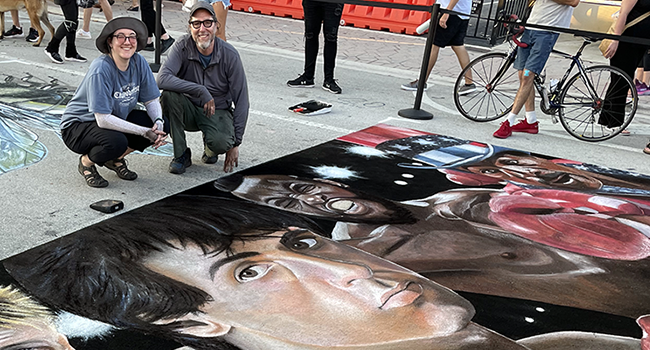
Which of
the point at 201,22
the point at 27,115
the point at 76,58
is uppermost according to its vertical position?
the point at 201,22

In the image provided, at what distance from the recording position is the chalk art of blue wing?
4383mm

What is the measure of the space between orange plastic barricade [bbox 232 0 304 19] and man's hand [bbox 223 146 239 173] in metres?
8.96

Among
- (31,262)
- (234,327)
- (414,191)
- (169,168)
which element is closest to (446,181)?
(414,191)

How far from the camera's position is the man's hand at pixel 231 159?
432 centimetres

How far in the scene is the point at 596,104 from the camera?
18.6ft

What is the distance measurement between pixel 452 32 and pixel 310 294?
16.0 feet

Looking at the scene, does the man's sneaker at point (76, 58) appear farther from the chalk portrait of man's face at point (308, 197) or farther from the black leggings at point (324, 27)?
the chalk portrait of man's face at point (308, 197)

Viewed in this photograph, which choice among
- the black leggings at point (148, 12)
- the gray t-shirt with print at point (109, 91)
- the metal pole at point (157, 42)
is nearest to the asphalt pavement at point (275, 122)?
the gray t-shirt with print at point (109, 91)

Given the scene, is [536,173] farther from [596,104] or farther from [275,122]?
[275,122]

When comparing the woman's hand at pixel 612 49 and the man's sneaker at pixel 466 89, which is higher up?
the woman's hand at pixel 612 49

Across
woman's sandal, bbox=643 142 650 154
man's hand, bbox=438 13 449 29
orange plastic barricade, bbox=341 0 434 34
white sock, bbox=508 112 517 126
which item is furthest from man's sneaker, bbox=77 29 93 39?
woman's sandal, bbox=643 142 650 154

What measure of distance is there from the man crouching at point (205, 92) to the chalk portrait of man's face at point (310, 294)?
122 cm

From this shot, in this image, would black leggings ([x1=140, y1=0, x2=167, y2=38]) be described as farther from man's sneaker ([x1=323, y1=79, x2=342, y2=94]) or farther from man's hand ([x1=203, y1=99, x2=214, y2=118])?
man's hand ([x1=203, y1=99, x2=214, y2=118])

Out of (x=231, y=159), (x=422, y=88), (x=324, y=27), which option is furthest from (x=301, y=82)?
(x=231, y=159)
